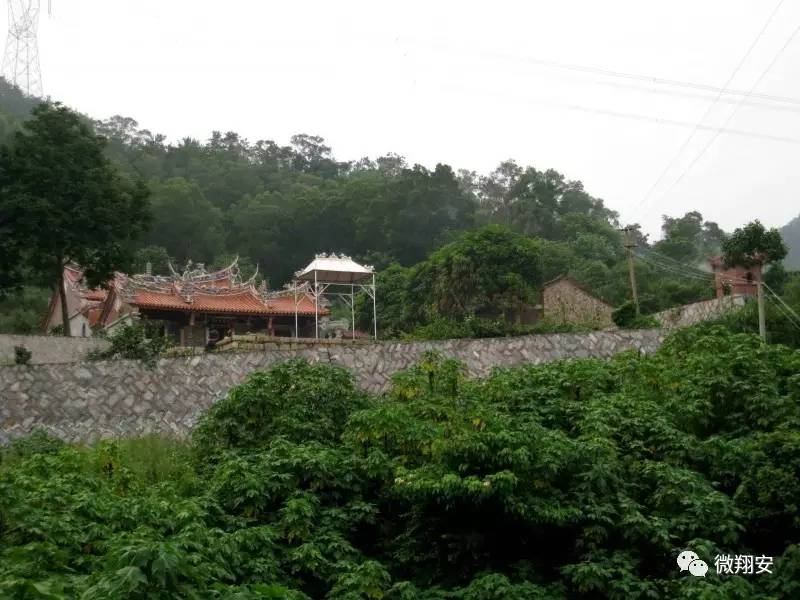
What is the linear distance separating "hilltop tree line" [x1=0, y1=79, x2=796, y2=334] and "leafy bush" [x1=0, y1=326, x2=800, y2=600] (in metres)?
14.3

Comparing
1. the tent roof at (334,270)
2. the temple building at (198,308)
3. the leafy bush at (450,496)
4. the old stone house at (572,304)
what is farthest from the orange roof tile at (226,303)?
the leafy bush at (450,496)

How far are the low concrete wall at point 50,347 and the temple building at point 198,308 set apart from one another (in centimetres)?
511

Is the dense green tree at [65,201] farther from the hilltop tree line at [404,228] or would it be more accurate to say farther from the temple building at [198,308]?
the hilltop tree line at [404,228]

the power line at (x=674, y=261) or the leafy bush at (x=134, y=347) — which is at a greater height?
the power line at (x=674, y=261)

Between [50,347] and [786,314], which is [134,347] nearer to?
[50,347]

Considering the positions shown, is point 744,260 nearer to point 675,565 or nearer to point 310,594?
point 675,565

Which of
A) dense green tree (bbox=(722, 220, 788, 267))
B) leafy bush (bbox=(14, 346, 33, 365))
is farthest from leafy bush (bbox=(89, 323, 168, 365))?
dense green tree (bbox=(722, 220, 788, 267))

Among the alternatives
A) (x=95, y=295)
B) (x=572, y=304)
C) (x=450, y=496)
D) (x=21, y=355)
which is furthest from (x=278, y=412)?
(x=95, y=295)

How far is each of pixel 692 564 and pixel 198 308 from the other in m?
19.3

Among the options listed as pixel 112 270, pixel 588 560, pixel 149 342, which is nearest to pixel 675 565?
pixel 588 560

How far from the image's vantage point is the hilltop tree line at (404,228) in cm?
2620

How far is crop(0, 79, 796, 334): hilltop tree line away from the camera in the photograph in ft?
86.0

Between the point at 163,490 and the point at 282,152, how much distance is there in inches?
1831

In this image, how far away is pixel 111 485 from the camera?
9.95 m
